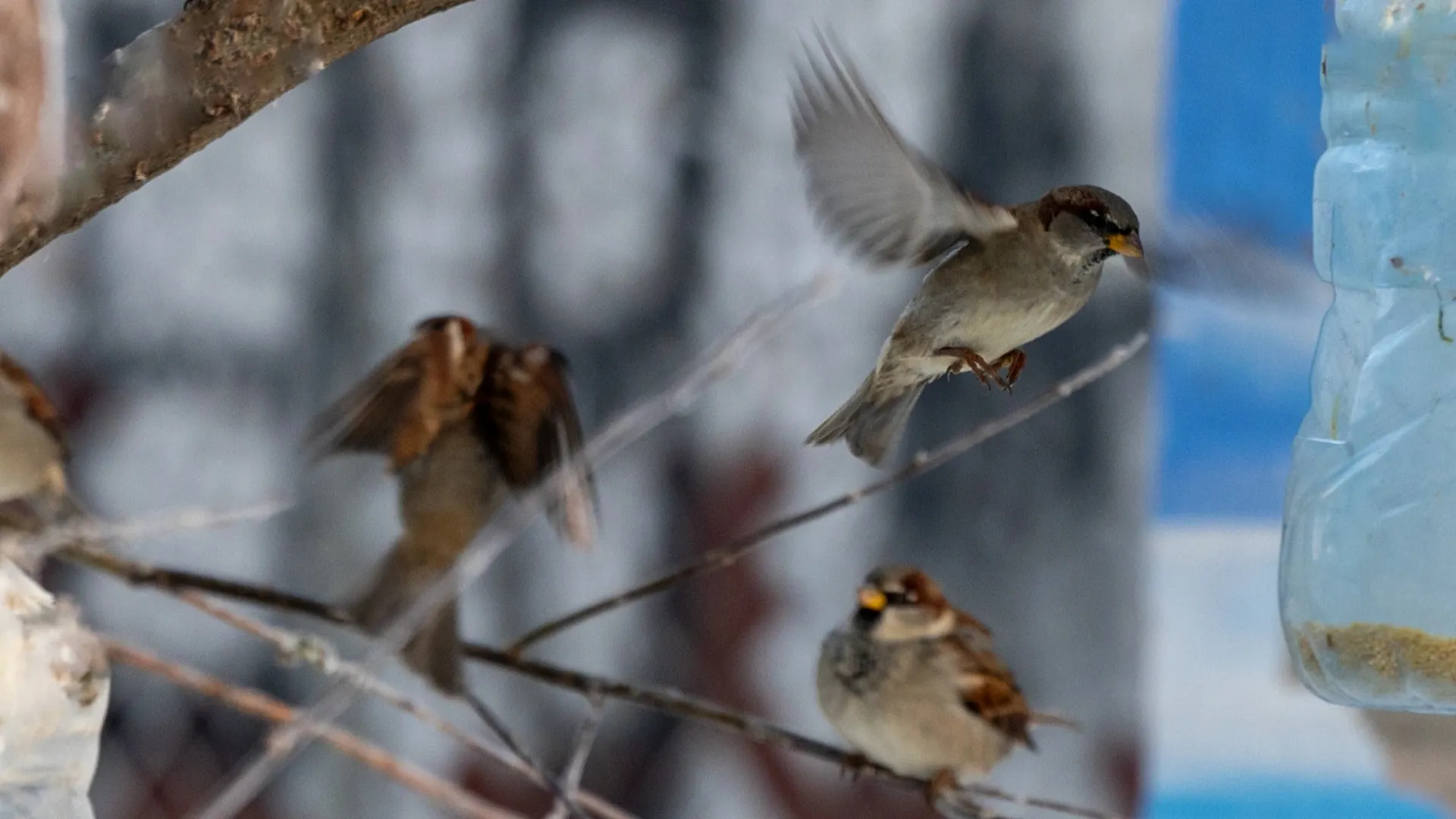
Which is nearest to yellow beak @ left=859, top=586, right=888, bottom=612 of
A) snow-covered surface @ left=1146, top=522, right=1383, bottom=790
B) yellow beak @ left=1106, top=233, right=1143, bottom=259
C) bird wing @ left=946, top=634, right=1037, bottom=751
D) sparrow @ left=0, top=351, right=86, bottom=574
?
bird wing @ left=946, top=634, right=1037, bottom=751

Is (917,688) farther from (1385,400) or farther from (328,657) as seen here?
(1385,400)

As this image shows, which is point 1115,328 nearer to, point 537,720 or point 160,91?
point 537,720

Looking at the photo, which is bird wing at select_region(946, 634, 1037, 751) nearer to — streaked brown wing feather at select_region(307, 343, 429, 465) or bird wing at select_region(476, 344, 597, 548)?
bird wing at select_region(476, 344, 597, 548)

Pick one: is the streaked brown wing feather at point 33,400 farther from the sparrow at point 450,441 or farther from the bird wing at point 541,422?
the bird wing at point 541,422

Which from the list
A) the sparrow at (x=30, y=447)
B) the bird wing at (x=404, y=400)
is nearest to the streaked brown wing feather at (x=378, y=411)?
the bird wing at (x=404, y=400)

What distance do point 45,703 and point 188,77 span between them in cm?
34

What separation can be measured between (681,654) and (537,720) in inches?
9.0

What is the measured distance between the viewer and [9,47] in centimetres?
51

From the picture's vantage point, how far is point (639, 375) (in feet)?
7.89

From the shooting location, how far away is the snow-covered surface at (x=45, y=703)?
2.80ft

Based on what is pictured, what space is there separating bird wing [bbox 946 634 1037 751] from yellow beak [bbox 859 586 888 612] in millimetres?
111

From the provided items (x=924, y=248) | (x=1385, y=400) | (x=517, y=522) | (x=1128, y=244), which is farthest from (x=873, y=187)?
(x=517, y=522)

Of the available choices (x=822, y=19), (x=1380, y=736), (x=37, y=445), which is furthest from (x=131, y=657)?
(x=1380, y=736)

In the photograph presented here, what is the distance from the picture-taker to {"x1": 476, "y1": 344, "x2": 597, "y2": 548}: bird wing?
139cm
